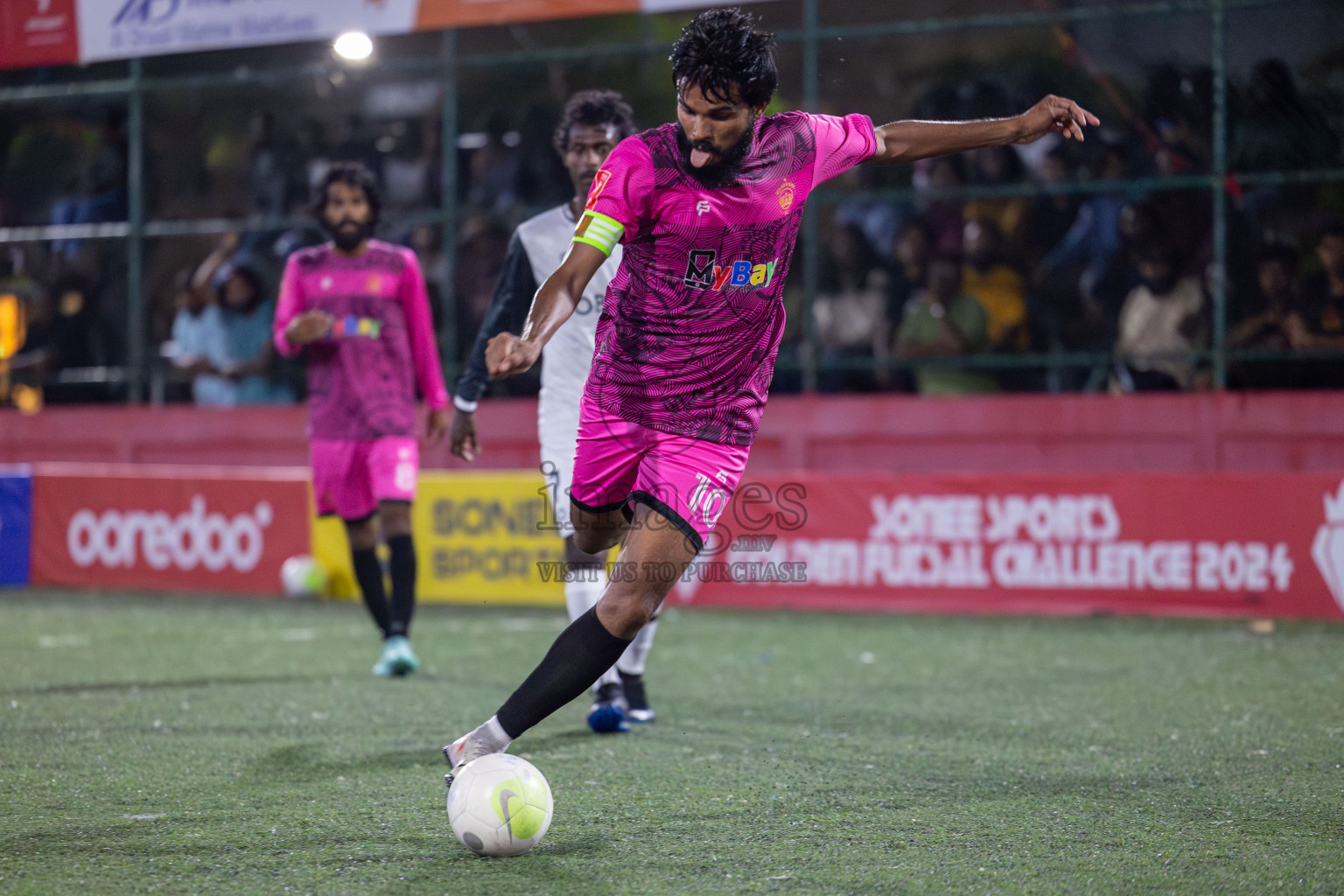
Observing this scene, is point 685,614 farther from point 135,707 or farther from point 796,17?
point 796,17

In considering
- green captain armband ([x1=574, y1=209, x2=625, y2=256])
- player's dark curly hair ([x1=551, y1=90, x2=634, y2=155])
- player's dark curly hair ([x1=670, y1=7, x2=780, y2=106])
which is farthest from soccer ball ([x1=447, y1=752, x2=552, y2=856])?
player's dark curly hair ([x1=551, y1=90, x2=634, y2=155])

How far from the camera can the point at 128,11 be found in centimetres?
1339

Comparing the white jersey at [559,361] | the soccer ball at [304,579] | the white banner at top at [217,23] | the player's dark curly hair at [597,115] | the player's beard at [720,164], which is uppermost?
the white banner at top at [217,23]

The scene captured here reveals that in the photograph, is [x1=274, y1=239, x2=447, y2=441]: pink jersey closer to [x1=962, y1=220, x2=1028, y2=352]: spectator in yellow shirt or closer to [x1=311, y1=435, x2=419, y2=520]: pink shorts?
[x1=311, y1=435, x2=419, y2=520]: pink shorts

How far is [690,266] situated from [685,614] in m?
6.14

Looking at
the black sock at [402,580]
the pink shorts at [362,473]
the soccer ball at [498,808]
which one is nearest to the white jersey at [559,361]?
the pink shorts at [362,473]

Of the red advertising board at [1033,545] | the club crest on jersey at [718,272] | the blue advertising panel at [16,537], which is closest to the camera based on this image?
the club crest on jersey at [718,272]

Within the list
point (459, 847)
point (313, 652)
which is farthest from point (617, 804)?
point (313, 652)

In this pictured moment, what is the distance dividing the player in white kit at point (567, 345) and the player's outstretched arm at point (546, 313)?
188cm

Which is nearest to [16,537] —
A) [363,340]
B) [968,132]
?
[363,340]

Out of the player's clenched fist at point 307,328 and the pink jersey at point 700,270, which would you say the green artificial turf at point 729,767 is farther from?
the player's clenched fist at point 307,328

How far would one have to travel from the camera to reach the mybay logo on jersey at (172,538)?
36.1ft

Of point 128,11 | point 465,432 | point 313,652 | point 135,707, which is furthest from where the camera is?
point 128,11

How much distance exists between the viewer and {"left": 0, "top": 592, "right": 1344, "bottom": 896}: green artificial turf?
3.46 metres
